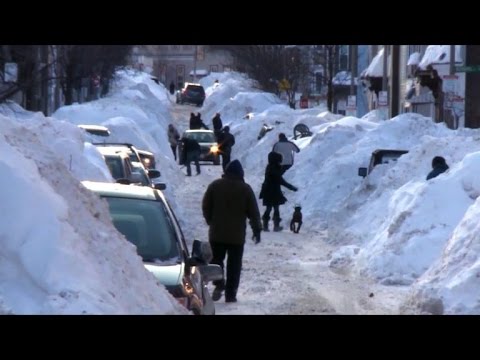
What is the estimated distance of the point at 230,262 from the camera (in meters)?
14.0

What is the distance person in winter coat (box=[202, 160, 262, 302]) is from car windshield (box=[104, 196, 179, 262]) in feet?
11.8

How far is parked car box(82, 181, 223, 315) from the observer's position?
9211mm

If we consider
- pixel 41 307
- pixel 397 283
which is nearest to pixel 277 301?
pixel 397 283

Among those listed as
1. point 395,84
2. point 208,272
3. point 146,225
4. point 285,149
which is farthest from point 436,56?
point 208,272

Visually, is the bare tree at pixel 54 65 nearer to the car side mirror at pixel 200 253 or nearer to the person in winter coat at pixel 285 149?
the person in winter coat at pixel 285 149

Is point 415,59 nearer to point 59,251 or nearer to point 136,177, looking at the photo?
point 136,177

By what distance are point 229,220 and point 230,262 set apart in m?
0.47

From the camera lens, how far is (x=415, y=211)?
680 inches

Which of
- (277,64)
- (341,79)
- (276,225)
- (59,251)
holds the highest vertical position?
(59,251)

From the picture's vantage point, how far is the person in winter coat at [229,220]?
14.0 meters

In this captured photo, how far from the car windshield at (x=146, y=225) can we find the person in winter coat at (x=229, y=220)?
3600mm

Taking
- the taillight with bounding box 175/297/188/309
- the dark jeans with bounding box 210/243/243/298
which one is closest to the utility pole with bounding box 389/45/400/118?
the dark jeans with bounding box 210/243/243/298

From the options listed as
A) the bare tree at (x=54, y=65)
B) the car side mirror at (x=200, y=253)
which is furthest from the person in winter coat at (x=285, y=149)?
the car side mirror at (x=200, y=253)
